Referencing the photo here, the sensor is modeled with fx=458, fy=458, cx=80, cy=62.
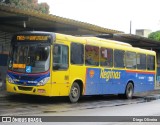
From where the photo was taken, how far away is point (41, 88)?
17.2 meters

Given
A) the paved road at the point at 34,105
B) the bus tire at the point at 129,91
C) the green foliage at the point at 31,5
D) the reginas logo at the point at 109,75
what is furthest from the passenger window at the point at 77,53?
the green foliage at the point at 31,5

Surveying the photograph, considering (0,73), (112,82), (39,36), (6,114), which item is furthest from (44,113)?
(0,73)

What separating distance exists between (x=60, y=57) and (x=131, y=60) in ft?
22.6

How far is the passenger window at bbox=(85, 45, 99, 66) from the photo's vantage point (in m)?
19.6

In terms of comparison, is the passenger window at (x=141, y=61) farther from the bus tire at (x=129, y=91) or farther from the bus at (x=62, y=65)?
the bus at (x=62, y=65)

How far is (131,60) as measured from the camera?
77.9 ft

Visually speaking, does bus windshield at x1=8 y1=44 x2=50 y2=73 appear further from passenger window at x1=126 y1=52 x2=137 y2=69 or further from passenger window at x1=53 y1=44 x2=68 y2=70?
passenger window at x1=126 y1=52 x2=137 y2=69

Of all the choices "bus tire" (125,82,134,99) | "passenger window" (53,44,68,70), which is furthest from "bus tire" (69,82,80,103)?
"bus tire" (125,82,134,99)

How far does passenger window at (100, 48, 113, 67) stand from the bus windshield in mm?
4068

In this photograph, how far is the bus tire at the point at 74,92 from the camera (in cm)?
1853

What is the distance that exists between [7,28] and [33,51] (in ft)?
23.9

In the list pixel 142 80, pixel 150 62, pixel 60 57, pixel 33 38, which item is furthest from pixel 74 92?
pixel 150 62

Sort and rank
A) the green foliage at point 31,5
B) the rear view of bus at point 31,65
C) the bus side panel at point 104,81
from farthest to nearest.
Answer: the green foliage at point 31,5 → the bus side panel at point 104,81 → the rear view of bus at point 31,65

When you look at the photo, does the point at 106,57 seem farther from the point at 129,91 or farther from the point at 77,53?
Answer: the point at 129,91
